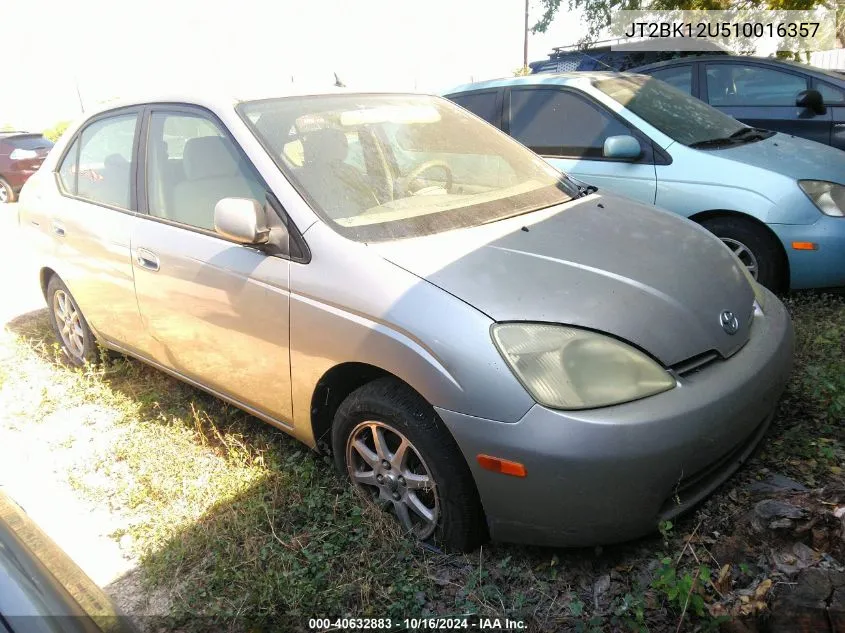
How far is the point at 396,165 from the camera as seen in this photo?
3078 millimetres

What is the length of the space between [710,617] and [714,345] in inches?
34.2

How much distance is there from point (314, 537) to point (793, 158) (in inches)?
151

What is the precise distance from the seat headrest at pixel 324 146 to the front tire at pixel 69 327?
86.5 inches

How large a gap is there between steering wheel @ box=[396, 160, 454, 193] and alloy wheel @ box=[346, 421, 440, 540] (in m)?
1.08

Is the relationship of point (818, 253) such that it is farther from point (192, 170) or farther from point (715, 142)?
point (192, 170)

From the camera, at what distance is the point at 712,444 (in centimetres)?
219

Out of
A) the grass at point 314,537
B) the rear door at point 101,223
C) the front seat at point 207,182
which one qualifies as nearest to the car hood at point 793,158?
the grass at point 314,537

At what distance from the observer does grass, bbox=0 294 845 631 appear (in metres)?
2.23

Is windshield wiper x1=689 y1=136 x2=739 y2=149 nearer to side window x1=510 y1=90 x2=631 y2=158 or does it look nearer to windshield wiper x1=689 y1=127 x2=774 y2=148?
windshield wiper x1=689 y1=127 x2=774 y2=148

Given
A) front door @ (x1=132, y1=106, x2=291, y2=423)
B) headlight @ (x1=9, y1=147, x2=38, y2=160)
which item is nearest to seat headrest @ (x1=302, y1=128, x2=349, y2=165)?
front door @ (x1=132, y1=106, x2=291, y2=423)

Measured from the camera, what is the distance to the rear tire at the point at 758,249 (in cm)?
419

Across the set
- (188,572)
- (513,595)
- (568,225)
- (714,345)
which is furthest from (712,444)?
(188,572)

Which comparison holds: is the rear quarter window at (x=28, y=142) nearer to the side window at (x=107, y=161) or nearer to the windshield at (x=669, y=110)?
the side window at (x=107, y=161)

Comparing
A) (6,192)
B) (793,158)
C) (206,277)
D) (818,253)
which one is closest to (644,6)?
(793,158)
